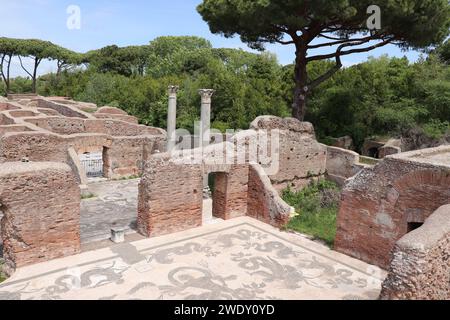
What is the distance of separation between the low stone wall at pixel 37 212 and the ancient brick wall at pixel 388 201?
6496 millimetres

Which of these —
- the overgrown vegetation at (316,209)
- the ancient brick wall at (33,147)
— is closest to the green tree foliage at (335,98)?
the overgrown vegetation at (316,209)

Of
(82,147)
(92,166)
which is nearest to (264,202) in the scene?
(82,147)

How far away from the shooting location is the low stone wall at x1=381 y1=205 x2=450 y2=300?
19.0ft

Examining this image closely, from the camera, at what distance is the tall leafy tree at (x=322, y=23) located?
1738 centimetres

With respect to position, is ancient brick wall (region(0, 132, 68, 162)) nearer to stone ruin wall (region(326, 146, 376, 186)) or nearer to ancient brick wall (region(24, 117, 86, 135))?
ancient brick wall (region(24, 117, 86, 135))

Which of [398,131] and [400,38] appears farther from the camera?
[398,131]

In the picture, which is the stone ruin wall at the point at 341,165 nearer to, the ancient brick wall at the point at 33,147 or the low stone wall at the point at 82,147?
the low stone wall at the point at 82,147

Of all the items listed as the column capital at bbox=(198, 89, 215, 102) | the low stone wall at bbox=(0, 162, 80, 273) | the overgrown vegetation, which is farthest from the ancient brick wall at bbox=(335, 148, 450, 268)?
the column capital at bbox=(198, 89, 215, 102)

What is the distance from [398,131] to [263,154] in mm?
11465

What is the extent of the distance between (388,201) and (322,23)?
12342 millimetres

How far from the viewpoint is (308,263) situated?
371 inches

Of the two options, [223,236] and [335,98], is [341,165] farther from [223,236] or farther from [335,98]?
[335,98]
